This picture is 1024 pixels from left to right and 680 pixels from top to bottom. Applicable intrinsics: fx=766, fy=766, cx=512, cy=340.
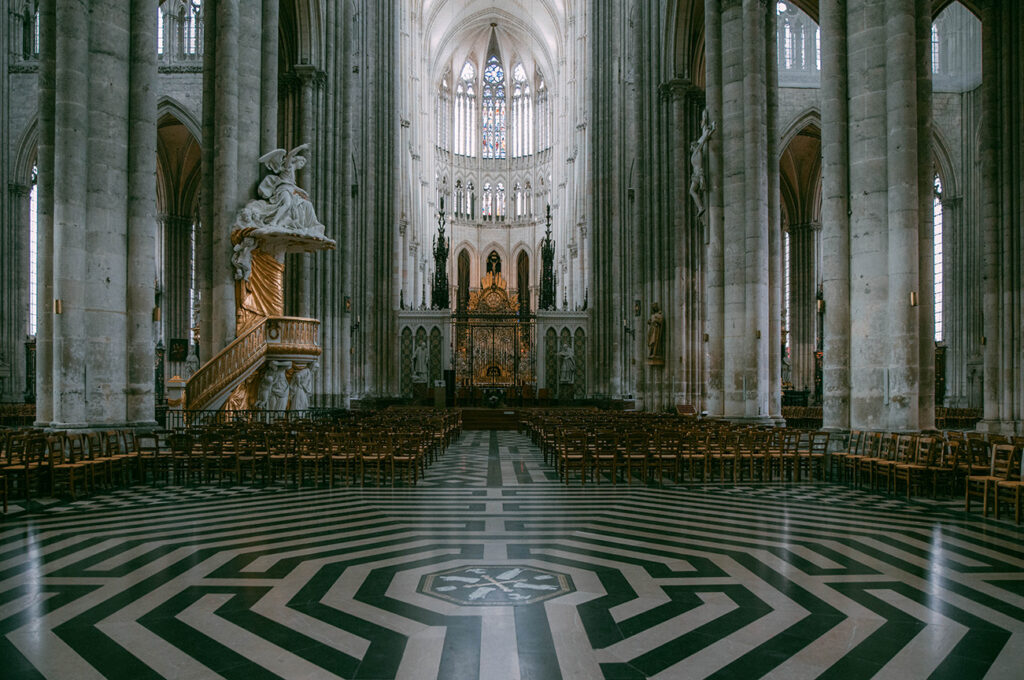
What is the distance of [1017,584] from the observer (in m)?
6.29

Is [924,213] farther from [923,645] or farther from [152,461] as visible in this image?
[152,461]

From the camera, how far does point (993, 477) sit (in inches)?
375

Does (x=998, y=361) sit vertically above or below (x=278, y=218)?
below

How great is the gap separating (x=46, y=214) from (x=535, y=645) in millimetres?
13131

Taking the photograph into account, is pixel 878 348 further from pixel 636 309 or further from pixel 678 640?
pixel 636 309

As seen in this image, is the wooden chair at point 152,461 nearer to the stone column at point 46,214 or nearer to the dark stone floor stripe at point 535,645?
the stone column at point 46,214

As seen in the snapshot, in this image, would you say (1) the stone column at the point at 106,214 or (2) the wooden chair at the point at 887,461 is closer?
(2) the wooden chair at the point at 887,461

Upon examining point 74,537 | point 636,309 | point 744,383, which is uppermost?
point 636,309

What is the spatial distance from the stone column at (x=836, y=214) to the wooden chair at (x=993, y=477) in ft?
13.1

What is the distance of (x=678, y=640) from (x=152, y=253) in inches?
521

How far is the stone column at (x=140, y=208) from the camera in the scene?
14.5 meters

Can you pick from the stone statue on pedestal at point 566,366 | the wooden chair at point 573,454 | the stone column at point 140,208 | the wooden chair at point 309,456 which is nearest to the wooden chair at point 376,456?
the wooden chair at point 309,456

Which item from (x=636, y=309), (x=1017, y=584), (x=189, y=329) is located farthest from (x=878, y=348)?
(x=189, y=329)

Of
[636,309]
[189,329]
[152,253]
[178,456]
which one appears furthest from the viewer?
[189,329]
